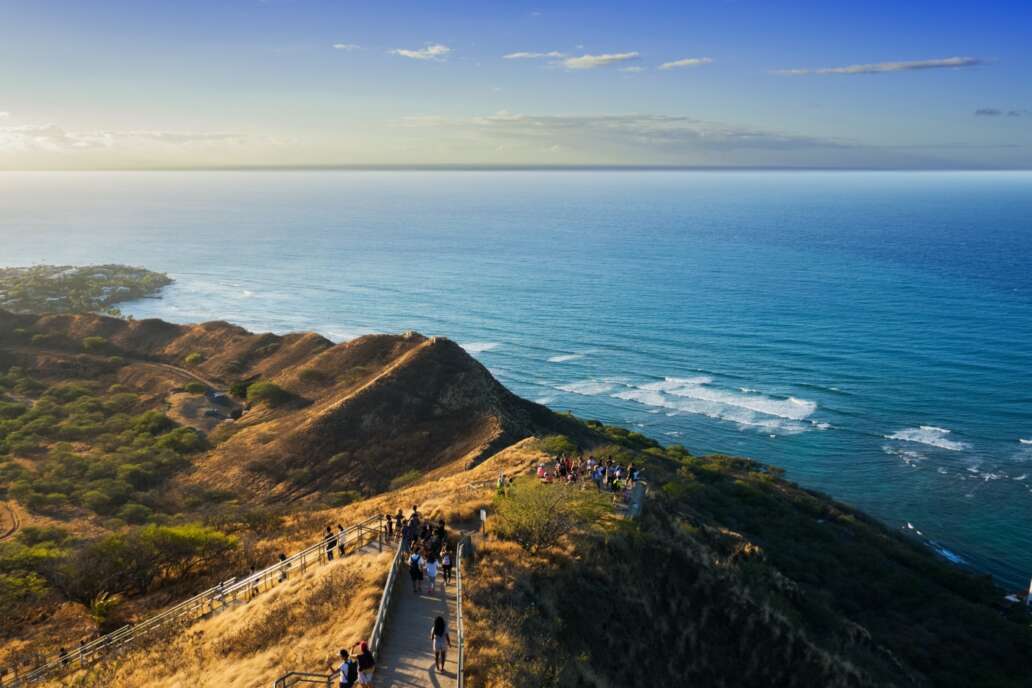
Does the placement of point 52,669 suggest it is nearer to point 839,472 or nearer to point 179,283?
point 839,472

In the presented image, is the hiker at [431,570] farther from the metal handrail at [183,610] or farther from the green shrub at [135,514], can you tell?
the green shrub at [135,514]

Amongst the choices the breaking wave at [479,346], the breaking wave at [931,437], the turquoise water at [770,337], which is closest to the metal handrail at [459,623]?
the turquoise water at [770,337]

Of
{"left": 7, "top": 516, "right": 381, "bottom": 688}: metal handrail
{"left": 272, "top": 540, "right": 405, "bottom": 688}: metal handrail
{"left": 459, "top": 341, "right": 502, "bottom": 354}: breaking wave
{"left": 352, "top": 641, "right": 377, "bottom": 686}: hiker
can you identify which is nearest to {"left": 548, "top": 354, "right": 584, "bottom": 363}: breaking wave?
{"left": 459, "top": 341, "right": 502, "bottom": 354}: breaking wave

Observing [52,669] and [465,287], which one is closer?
[52,669]

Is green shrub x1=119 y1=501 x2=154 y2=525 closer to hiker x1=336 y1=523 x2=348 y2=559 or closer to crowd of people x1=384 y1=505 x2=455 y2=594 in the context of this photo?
hiker x1=336 y1=523 x2=348 y2=559

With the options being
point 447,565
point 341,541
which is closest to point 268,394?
point 341,541

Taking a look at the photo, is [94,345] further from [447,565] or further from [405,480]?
[447,565]

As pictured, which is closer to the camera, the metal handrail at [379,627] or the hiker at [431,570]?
the metal handrail at [379,627]

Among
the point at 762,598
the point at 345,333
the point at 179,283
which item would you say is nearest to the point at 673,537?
the point at 762,598
